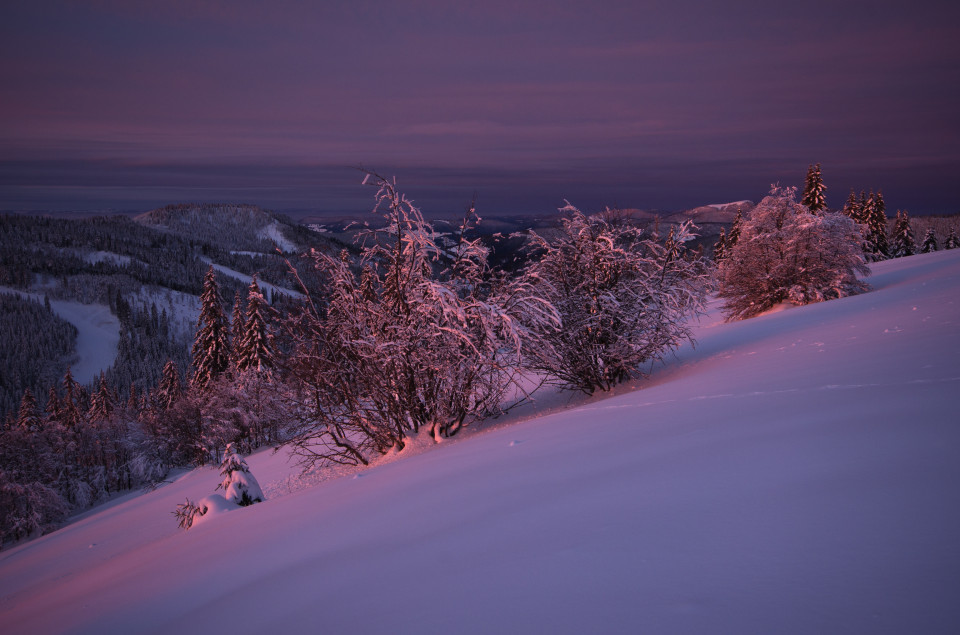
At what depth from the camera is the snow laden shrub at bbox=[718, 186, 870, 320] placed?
1872cm

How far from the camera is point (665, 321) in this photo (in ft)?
33.4

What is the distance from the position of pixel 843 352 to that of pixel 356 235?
7433 mm

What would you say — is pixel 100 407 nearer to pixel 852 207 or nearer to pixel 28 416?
pixel 28 416

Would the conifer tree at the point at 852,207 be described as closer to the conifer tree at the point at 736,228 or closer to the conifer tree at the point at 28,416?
the conifer tree at the point at 736,228

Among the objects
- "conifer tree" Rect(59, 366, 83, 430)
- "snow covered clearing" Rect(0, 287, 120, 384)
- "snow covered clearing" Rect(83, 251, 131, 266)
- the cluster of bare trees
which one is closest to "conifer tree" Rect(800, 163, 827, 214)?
the cluster of bare trees

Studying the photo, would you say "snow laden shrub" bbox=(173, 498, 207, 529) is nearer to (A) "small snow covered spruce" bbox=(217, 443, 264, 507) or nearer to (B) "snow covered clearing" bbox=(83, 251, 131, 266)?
(A) "small snow covered spruce" bbox=(217, 443, 264, 507)

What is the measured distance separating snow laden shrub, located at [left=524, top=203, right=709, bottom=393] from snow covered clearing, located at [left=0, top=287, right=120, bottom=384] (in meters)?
139

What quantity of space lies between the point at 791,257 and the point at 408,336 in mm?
17805

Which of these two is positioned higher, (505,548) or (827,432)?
(827,432)

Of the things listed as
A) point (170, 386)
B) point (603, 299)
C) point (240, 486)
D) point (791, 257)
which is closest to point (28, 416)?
point (170, 386)

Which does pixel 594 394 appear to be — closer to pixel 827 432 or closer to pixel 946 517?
pixel 827 432

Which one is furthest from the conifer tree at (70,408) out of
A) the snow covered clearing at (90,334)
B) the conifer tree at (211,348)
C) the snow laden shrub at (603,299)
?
the snow covered clearing at (90,334)

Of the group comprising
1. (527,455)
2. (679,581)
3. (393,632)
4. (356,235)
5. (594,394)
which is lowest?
(594,394)

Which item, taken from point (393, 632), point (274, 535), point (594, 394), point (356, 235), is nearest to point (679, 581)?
point (393, 632)
